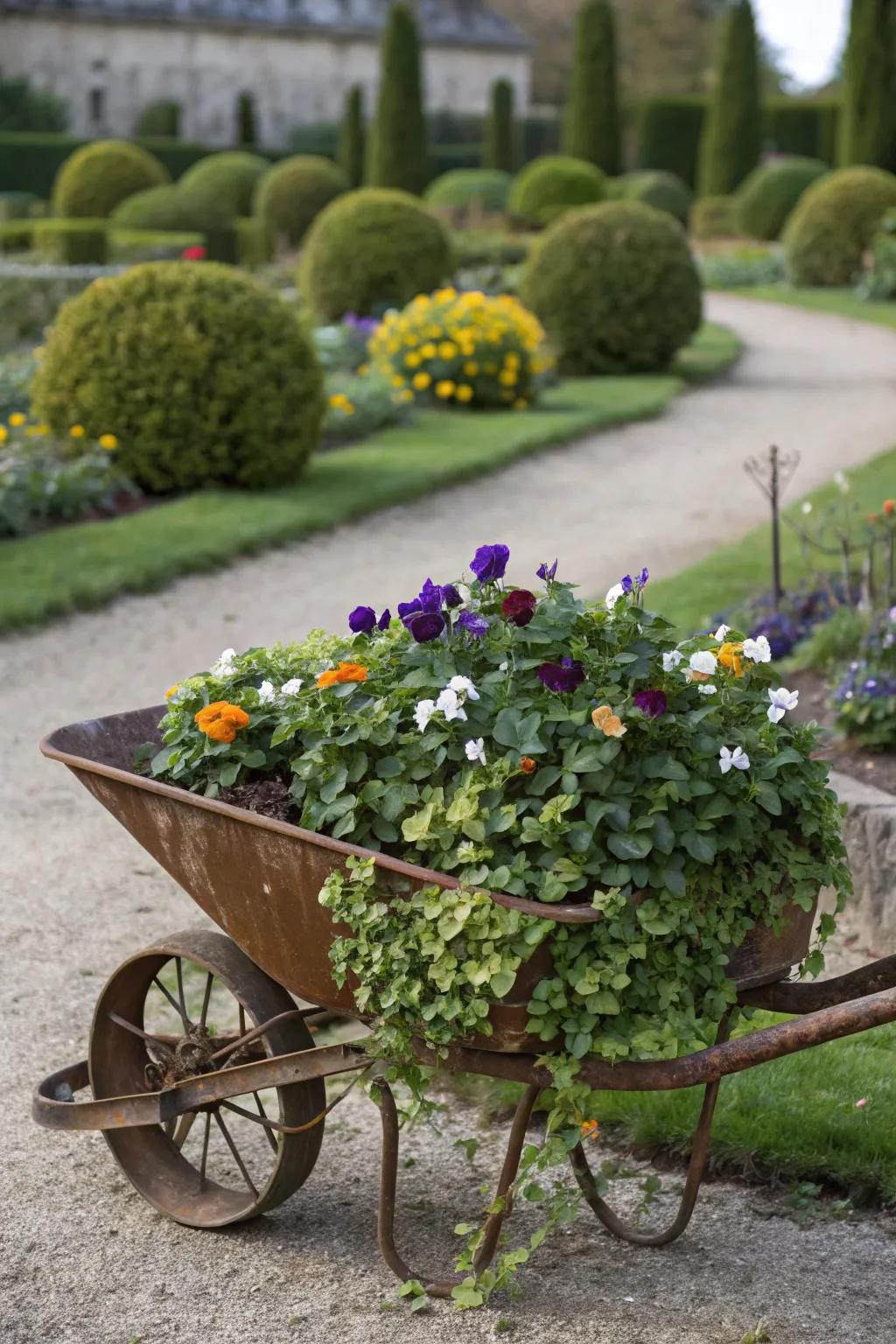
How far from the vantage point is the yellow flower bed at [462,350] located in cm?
1180

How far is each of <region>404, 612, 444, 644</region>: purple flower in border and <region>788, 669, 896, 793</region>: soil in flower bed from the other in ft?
5.82

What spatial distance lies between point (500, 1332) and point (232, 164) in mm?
31276

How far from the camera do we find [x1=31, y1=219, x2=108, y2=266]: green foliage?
1912 centimetres

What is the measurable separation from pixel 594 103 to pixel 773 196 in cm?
581

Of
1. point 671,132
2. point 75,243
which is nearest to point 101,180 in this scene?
point 75,243

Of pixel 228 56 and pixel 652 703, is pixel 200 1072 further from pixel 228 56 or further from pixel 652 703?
pixel 228 56

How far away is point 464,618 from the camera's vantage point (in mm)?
2307

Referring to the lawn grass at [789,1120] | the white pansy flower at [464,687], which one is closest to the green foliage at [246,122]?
the lawn grass at [789,1120]

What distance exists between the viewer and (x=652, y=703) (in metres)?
2.12

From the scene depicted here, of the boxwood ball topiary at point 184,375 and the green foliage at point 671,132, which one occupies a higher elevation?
the green foliage at point 671,132

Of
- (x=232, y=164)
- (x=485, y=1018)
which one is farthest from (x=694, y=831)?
(x=232, y=164)

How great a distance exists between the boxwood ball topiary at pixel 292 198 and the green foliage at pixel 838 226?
954cm

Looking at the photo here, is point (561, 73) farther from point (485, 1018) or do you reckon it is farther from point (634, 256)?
point (485, 1018)

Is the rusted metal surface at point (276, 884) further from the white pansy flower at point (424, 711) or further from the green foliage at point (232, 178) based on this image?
the green foliage at point (232, 178)
